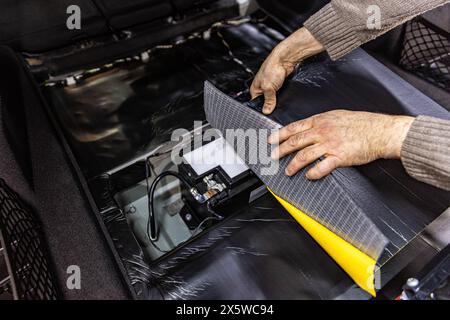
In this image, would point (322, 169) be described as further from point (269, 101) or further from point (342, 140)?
point (269, 101)

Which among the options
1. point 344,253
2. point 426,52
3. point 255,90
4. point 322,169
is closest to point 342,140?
point 322,169

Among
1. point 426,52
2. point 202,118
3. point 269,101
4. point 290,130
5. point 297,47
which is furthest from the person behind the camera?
point 426,52

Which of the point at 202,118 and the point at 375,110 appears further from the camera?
the point at 202,118

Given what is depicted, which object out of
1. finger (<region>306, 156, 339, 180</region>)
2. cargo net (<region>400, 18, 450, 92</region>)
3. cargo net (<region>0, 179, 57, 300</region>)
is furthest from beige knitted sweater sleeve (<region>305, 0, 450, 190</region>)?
cargo net (<region>0, 179, 57, 300</region>)

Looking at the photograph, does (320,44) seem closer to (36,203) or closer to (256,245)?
(256,245)

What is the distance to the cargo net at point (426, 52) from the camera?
4.16ft

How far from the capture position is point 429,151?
72 centimetres

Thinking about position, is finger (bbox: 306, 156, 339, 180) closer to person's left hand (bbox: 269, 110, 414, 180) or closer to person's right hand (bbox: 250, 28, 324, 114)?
person's left hand (bbox: 269, 110, 414, 180)

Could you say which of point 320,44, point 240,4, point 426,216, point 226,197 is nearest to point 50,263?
point 226,197

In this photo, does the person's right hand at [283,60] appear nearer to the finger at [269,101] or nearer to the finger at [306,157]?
the finger at [269,101]

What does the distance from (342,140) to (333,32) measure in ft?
1.27

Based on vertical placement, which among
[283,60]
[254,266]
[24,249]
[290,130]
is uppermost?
[283,60]
